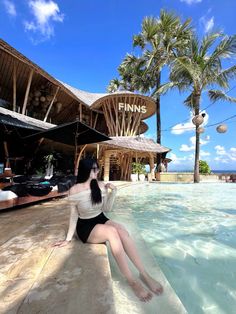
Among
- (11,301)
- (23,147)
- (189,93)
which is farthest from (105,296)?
(189,93)

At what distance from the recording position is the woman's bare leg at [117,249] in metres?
1.90

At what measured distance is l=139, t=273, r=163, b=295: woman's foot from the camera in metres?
1.98

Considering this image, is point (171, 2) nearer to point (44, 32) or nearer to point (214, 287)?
point (44, 32)

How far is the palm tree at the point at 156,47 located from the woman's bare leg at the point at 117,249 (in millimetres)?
16978

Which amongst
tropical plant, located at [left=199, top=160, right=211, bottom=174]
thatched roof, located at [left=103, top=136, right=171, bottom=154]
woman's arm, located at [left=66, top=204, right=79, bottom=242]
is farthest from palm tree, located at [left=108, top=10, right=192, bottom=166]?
woman's arm, located at [left=66, top=204, right=79, bottom=242]

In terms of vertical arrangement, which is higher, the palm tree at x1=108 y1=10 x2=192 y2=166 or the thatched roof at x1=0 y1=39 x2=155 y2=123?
the palm tree at x1=108 y1=10 x2=192 y2=166

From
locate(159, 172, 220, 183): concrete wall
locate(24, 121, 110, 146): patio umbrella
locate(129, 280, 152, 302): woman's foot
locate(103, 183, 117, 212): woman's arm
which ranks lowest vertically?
locate(129, 280, 152, 302): woman's foot

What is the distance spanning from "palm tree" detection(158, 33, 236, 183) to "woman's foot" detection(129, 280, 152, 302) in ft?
52.4

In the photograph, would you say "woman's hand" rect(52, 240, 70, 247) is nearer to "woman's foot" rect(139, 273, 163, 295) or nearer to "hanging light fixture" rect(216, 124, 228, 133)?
"woman's foot" rect(139, 273, 163, 295)

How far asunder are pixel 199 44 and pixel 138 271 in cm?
1807

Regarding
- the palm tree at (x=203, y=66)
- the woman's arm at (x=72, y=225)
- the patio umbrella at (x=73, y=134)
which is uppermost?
the palm tree at (x=203, y=66)

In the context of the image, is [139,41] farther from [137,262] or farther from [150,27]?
[137,262]

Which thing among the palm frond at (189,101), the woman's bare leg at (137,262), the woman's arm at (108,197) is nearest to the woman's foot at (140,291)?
the woman's bare leg at (137,262)

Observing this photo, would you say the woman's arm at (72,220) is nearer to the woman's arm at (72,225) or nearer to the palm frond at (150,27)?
the woman's arm at (72,225)
